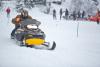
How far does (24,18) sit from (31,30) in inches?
51.0

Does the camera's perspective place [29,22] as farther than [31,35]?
Yes

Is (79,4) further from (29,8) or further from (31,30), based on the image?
(31,30)

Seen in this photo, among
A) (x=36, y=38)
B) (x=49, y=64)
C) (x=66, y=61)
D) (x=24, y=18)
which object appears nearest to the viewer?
(x=49, y=64)

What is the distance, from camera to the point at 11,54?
27.9 feet

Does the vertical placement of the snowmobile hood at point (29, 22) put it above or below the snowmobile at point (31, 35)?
above

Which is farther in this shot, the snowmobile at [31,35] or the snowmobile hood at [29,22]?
the snowmobile hood at [29,22]

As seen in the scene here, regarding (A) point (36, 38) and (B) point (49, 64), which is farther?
(A) point (36, 38)

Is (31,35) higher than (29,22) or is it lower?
lower

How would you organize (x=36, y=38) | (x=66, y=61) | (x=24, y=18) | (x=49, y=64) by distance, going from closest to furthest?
(x=49, y=64) < (x=66, y=61) < (x=36, y=38) < (x=24, y=18)

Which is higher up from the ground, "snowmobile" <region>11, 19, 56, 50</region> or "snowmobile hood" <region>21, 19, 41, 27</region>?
"snowmobile hood" <region>21, 19, 41, 27</region>

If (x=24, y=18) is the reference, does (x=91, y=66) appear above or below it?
below

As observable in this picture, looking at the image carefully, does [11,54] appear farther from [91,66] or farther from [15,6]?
[15,6]

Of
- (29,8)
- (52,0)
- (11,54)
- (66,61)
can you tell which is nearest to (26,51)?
(11,54)

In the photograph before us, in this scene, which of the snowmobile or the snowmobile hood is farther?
the snowmobile hood
